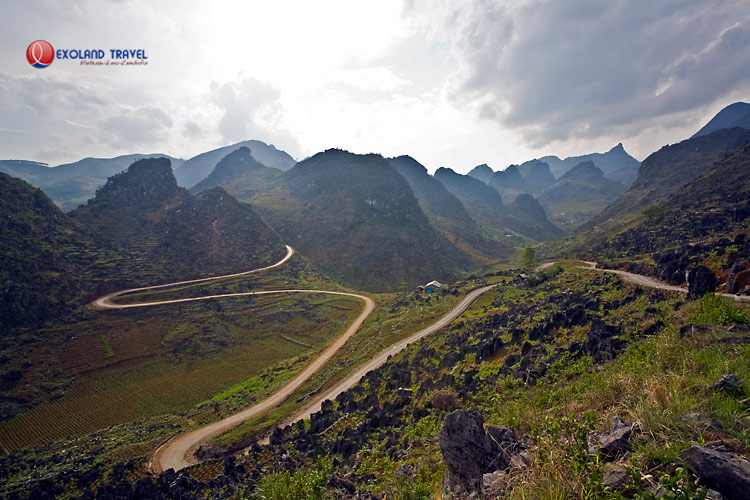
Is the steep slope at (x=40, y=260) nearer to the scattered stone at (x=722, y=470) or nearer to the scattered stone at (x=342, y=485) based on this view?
the scattered stone at (x=342, y=485)

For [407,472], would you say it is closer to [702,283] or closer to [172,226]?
[702,283]

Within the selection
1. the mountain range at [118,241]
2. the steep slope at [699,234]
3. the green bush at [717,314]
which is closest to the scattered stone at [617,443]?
the green bush at [717,314]

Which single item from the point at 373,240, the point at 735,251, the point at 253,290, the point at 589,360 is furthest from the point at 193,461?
the point at 373,240

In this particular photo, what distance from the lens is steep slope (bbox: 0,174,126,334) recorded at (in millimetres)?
59406

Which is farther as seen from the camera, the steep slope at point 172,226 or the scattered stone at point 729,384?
the steep slope at point 172,226

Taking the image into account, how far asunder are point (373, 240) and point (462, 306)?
276ft

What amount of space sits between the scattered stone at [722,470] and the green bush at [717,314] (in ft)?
34.1

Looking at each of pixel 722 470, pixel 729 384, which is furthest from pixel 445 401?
pixel 722 470

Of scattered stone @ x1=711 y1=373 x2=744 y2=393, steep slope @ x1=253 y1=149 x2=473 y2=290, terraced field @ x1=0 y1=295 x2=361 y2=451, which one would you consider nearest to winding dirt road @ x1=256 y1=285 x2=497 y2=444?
terraced field @ x1=0 y1=295 x2=361 y2=451

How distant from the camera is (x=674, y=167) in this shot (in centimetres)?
16875

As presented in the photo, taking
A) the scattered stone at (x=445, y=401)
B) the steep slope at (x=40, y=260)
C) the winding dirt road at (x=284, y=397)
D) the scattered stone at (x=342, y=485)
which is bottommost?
the winding dirt road at (x=284, y=397)

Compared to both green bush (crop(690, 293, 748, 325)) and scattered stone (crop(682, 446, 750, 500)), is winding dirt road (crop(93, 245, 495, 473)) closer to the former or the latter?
green bush (crop(690, 293, 748, 325))

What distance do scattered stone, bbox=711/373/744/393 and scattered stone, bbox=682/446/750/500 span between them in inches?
92.2

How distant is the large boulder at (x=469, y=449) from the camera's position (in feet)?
24.2
